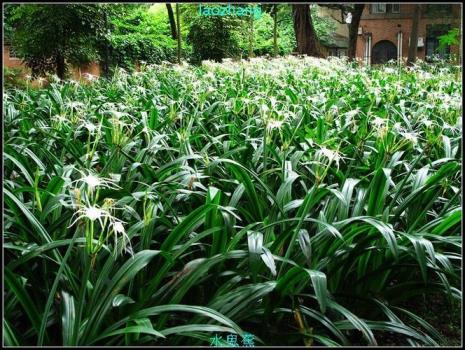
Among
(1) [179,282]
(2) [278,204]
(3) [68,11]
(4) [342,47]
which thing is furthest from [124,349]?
(4) [342,47]

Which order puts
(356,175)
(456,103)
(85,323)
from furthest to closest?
1. (456,103)
2. (356,175)
3. (85,323)

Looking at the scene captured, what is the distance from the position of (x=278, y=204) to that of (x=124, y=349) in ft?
2.58

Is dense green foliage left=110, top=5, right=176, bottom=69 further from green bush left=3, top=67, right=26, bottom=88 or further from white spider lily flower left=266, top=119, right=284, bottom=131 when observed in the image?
white spider lily flower left=266, top=119, right=284, bottom=131

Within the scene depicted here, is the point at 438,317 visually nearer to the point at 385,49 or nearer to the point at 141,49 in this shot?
the point at 141,49

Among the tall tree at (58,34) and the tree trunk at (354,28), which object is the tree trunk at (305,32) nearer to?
the tree trunk at (354,28)

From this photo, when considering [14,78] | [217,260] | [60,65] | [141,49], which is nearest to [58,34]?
[60,65]

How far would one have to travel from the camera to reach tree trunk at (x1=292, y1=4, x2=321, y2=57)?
41.0 feet

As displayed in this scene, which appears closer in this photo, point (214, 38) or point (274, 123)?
point (274, 123)

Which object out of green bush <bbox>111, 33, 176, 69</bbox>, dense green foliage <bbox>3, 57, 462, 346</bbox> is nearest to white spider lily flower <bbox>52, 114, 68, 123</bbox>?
dense green foliage <bbox>3, 57, 462, 346</bbox>

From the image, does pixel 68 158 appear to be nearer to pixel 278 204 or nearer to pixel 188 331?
pixel 278 204

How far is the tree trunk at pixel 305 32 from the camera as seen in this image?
1249 centimetres

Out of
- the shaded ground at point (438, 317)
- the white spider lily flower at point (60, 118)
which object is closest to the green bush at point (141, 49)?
the white spider lily flower at point (60, 118)

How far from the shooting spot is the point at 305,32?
12.5 m

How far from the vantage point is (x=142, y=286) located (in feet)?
4.70
